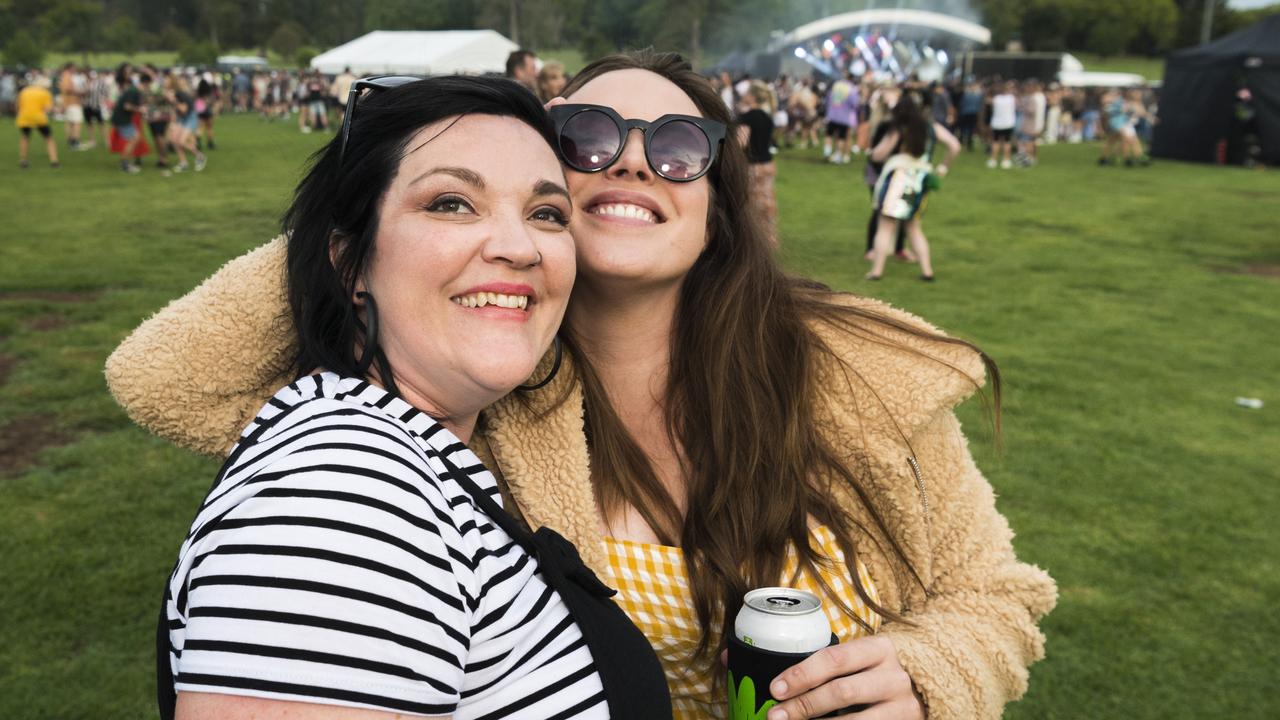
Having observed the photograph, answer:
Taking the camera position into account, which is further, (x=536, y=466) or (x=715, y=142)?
(x=715, y=142)

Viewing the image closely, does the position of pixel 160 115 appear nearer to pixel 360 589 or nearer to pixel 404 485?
pixel 404 485

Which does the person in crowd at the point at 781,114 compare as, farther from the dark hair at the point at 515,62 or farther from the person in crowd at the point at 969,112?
the dark hair at the point at 515,62

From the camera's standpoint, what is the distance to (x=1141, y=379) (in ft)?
25.8

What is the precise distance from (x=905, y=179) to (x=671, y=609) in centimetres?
927

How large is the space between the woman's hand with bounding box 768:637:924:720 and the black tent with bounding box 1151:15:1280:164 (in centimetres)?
2782

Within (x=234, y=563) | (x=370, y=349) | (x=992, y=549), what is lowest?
(x=992, y=549)

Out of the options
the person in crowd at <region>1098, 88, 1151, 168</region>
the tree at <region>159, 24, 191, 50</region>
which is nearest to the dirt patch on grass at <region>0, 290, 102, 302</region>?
the person in crowd at <region>1098, 88, 1151, 168</region>

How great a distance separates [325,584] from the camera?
4.00ft

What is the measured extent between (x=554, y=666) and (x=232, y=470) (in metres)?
0.55

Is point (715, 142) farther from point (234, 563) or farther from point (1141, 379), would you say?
point (1141, 379)

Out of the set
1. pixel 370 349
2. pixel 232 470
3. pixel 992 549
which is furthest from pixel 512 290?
pixel 992 549

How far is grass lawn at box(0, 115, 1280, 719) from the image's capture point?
403cm

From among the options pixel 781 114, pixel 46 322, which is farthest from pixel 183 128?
pixel 781 114

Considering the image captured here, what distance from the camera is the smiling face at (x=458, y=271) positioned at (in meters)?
1.65
